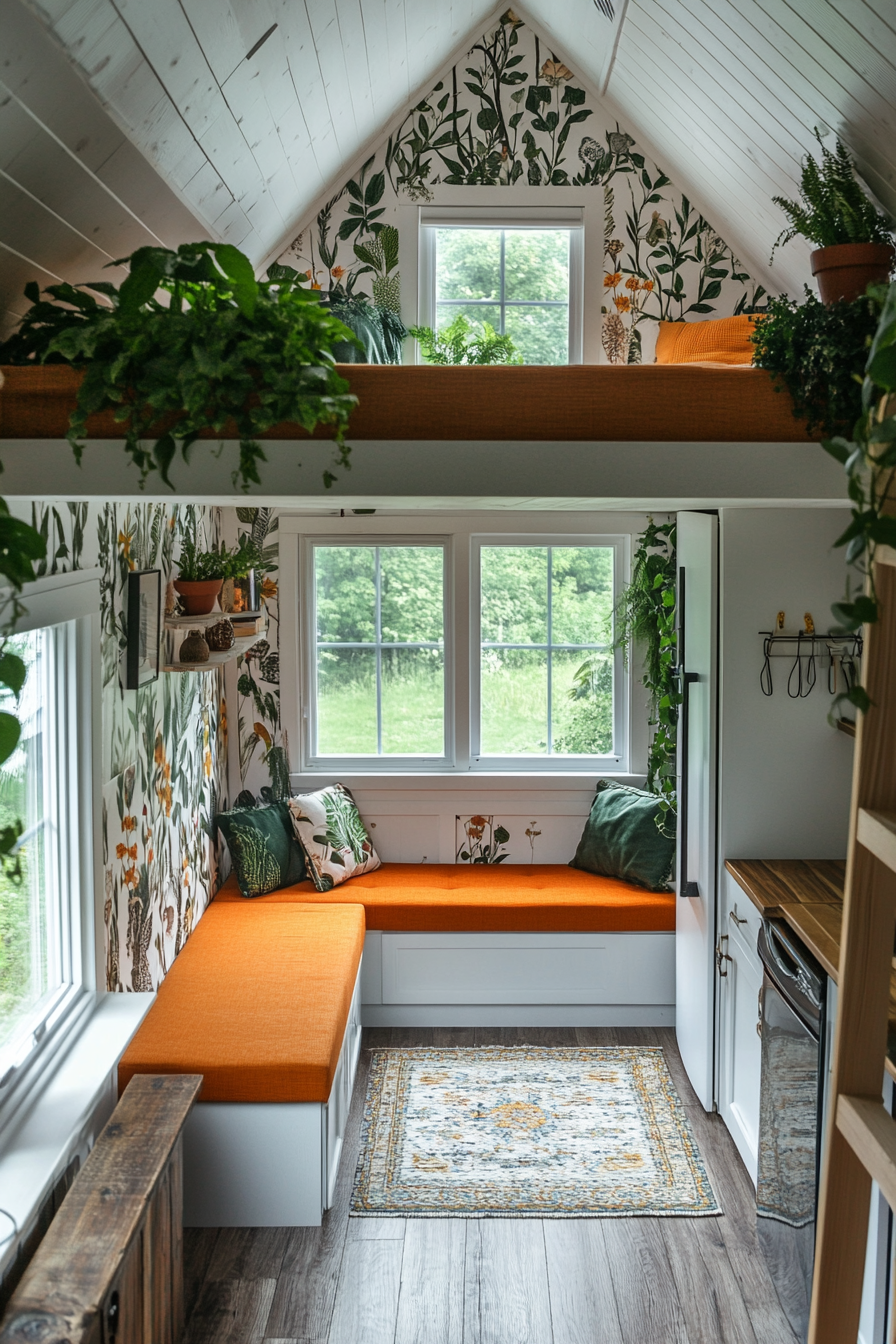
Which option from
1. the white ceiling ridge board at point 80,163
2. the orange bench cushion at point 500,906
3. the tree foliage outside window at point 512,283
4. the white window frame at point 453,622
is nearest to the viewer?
the white ceiling ridge board at point 80,163

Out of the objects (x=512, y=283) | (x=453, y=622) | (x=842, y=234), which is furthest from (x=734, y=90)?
(x=453, y=622)

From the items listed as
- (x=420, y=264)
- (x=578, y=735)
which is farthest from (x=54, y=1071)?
(x=420, y=264)

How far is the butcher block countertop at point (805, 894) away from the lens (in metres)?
2.64

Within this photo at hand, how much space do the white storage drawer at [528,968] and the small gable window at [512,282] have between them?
2.35m

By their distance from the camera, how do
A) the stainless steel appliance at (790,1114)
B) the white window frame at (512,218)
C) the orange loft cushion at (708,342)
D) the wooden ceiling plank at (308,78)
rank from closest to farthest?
Answer: the wooden ceiling plank at (308,78) → the stainless steel appliance at (790,1114) → the orange loft cushion at (708,342) → the white window frame at (512,218)

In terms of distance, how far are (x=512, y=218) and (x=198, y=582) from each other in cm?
200

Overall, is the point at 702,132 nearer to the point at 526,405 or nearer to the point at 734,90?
the point at 734,90

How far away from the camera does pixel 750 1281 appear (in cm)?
282

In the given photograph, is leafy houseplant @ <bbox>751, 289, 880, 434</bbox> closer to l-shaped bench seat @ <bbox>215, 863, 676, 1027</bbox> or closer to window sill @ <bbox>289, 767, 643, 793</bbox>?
l-shaped bench seat @ <bbox>215, 863, 676, 1027</bbox>

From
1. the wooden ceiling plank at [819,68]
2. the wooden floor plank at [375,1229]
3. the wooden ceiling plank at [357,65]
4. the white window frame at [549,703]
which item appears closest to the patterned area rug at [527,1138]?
the wooden floor plank at [375,1229]

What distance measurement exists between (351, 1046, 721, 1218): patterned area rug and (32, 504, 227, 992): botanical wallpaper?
942 millimetres

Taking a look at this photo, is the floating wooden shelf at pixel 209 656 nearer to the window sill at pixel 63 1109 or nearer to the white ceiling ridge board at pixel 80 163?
the window sill at pixel 63 1109

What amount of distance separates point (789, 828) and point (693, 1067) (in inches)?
37.7

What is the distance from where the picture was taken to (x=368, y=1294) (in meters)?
2.78
